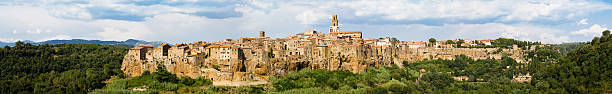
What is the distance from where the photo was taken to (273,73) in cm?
4553

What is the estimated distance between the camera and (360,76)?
48.7 metres

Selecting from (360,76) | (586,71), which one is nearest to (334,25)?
(360,76)

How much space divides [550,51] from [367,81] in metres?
31.0

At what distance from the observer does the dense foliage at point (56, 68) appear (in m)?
44.8

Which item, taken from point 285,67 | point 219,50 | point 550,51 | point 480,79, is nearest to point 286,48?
point 285,67

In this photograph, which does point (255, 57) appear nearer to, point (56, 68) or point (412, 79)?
point (412, 79)

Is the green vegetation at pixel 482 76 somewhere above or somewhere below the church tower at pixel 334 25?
below

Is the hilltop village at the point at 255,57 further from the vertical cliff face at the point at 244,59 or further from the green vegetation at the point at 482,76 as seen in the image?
the green vegetation at the point at 482,76

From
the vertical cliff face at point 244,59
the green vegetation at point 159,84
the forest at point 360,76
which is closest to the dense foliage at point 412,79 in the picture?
the forest at point 360,76

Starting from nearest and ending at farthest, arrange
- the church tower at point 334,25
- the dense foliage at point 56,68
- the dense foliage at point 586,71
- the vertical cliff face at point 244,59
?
the dense foliage at point 586,71 → the vertical cliff face at point 244,59 → the dense foliage at point 56,68 → the church tower at point 334,25

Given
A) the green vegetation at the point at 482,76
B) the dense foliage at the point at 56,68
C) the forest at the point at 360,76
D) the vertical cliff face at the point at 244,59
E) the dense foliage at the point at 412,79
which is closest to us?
the green vegetation at the point at 482,76

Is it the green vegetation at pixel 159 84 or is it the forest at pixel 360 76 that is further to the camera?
the green vegetation at pixel 159 84

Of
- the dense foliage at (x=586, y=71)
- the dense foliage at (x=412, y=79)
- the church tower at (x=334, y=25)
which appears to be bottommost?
the dense foliage at (x=412, y=79)

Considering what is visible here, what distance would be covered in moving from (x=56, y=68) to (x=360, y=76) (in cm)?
3450
